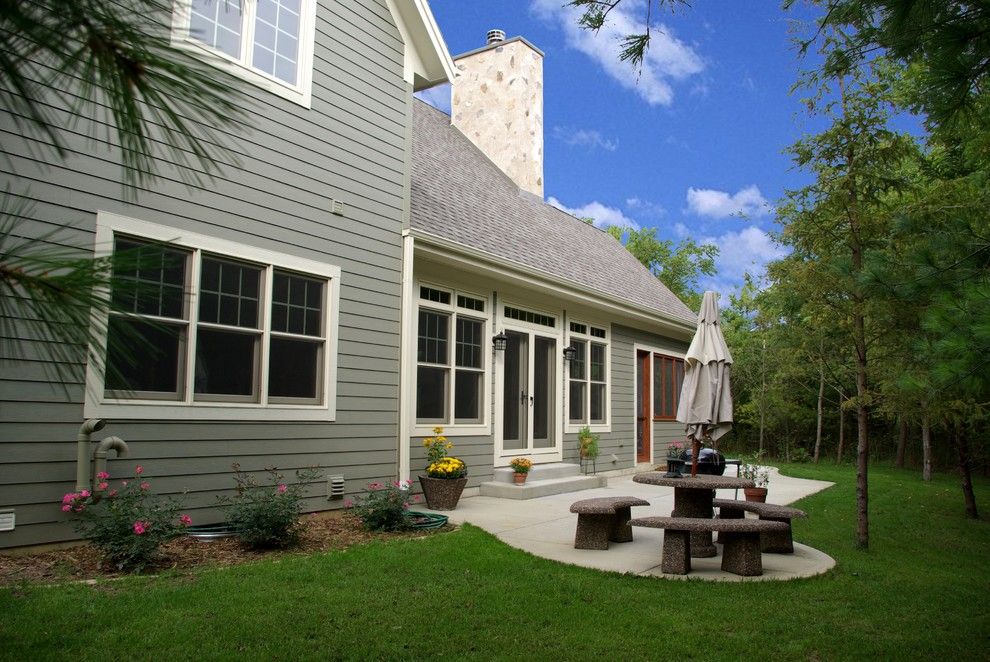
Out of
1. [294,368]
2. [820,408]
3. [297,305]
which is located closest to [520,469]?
[294,368]

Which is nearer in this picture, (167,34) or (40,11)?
(40,11)

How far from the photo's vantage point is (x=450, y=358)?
9.28 metres

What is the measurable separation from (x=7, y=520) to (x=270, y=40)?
4.68 meters

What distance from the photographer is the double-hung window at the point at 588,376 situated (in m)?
11.9

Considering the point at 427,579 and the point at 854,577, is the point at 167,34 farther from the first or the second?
the point at 854,577

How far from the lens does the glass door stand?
1048cm

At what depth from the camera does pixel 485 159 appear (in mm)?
14000

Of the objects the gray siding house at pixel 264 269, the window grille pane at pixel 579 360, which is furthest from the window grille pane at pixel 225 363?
the window grille pane at pixel 579 360

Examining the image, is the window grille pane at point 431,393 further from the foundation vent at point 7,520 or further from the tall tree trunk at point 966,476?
the tall tree trunk at point 966,476

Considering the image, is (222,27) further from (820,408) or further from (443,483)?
(820,408)

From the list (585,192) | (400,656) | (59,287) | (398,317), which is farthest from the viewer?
(585,192)

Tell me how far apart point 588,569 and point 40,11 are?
489 cm

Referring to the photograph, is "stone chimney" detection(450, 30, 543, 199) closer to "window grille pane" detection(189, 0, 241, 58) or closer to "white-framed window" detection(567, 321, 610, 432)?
"white-framed window" detection(567, 321, 610, 432)

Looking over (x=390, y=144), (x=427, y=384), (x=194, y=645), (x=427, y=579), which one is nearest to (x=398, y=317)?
(x=427, y=384)
